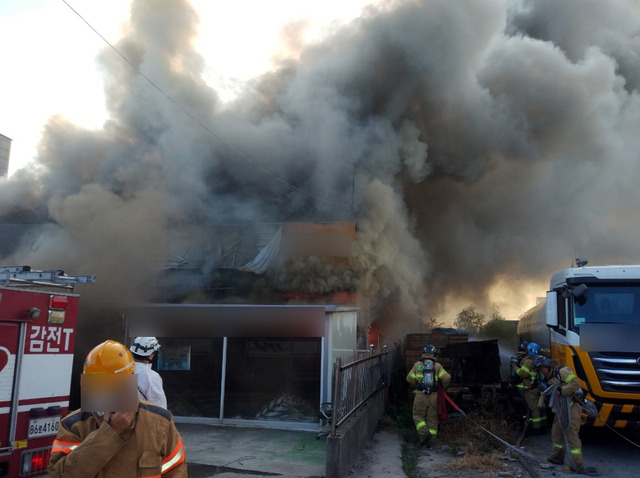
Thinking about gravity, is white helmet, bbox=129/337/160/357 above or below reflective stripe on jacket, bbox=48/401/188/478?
above

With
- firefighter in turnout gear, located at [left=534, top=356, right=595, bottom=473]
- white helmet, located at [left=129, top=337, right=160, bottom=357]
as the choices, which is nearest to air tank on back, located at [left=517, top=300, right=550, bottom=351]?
firefighter in turnout gear, located at [left=534, top=356, right=595, bottom=473]

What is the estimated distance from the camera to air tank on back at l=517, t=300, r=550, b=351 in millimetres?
10339

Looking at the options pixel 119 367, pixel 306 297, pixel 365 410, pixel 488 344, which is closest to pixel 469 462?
pixel 365 410

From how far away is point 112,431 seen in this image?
1827mm

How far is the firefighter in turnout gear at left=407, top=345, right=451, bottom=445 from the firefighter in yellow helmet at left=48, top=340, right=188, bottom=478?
248 inches

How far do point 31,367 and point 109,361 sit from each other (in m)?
2.24

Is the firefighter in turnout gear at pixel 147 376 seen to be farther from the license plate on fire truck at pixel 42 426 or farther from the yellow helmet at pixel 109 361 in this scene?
the yellow helmet at pixel 109 361

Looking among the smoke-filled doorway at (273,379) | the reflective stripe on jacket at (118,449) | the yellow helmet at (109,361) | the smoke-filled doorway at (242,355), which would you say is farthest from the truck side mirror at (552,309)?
the yellow helmet at (109,361)

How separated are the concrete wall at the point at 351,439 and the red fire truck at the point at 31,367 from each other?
2851 millimetres

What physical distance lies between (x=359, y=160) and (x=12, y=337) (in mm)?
12771

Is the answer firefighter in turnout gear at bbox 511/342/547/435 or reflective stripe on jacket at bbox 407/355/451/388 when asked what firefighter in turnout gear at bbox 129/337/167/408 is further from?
firefighter in turnout gear at bbox 511/342/547/435

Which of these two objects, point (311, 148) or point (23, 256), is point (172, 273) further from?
point (311, 148)

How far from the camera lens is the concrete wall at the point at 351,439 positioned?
5457 mm

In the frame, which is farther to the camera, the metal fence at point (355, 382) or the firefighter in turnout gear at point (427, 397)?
the firefighter in turnout gear at point (427, 397)
